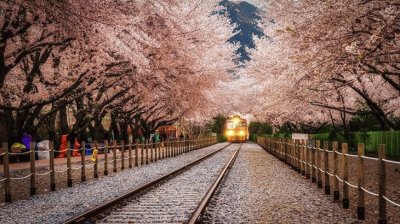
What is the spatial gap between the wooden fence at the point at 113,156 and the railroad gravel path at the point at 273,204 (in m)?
4.65

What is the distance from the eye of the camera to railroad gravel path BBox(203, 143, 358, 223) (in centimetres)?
817

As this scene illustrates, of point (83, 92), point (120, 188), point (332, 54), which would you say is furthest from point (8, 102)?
point (332, 54)

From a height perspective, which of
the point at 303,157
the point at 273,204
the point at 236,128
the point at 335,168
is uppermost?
the point at 236,128

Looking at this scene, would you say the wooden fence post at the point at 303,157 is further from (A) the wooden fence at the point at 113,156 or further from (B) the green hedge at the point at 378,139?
(B) the green hedge at the point at 378,139

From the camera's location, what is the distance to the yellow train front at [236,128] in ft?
220

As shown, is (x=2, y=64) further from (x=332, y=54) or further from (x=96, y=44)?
(x=332, y=54)

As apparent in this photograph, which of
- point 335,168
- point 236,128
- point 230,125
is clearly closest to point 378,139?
point 335,168

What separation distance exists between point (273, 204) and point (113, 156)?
10.0 m

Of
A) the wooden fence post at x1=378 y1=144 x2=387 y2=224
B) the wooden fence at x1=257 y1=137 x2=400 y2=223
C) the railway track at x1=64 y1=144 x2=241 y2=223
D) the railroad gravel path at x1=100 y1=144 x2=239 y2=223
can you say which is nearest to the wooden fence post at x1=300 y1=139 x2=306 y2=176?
the wooden fence at x1=257 y1=137 x2=400 y2=223

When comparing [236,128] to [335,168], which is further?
[236,128]

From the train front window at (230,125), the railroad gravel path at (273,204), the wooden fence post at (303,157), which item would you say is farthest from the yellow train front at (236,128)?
the railroad gravel path at (273,204)

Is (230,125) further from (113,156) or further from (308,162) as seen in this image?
(308,162)

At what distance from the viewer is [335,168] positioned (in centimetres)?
1031

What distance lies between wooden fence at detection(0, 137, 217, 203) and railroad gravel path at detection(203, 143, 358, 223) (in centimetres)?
465
